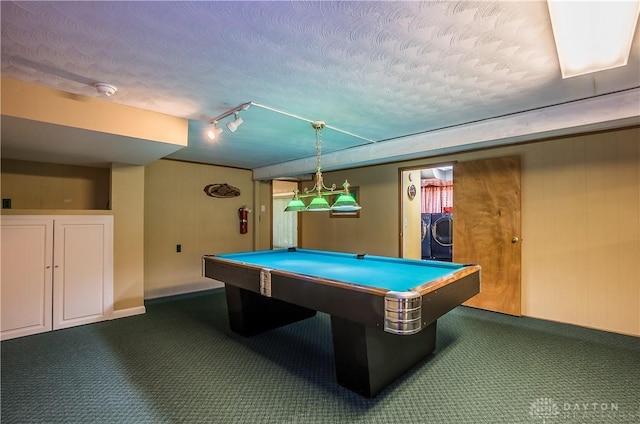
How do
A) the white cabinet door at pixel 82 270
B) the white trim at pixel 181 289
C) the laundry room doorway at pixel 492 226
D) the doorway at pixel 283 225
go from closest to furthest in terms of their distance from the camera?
1. the white cabinet door at pixel 82 270
2. the laundry room doorway at pixel 492 226
3. the white trim at pixel 181 289
4. the doorway at pixel 283 225

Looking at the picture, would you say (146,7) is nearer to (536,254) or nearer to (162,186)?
(162,186)

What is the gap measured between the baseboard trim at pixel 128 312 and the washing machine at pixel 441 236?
6.18 m

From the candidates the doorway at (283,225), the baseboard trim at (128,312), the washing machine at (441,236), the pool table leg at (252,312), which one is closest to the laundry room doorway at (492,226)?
the pool table leg at (252,312)

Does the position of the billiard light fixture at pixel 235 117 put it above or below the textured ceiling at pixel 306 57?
below

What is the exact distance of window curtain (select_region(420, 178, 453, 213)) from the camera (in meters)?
8.24

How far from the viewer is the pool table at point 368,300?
1800mm

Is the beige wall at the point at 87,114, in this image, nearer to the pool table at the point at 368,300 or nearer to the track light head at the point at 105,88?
the track light head at the point at 105,88

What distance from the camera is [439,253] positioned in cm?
743

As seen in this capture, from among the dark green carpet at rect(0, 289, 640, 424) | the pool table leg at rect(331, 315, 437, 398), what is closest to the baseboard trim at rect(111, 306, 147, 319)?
the dark green carpet at rect(0, 289, 640, 424)

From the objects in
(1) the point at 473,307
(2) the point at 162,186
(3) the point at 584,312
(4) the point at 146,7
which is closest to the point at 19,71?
(4) the point at 146,7

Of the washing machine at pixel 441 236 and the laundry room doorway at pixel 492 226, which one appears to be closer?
the laundry room doorway at pixel 492 226

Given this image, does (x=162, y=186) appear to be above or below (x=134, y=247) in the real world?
above

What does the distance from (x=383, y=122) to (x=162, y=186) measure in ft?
12.0

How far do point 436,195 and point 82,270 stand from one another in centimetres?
772
